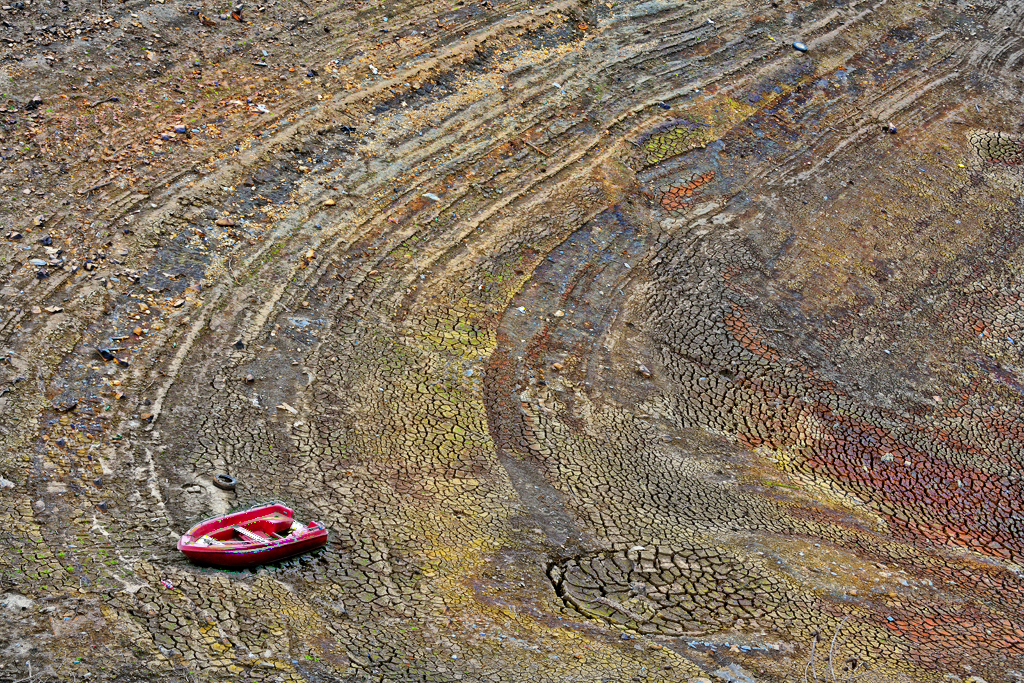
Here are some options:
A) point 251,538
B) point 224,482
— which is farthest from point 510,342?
point 251,538

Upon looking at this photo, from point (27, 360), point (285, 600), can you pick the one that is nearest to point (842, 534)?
point (285, 600)

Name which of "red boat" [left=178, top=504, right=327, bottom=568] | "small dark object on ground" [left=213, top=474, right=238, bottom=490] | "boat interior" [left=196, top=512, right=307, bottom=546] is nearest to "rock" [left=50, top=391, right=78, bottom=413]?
"small dark object on ground" [left=213, top=474, right=238, bottom=490]

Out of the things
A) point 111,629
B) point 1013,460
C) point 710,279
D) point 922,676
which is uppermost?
point 111,629

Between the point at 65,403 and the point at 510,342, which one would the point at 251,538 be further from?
the point at 510,342

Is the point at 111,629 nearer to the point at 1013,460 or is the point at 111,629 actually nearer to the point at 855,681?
the point at 855,681

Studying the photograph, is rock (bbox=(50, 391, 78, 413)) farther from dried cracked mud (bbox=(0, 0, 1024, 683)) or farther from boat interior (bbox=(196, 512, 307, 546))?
boat interior (bbox=(196, 512, 307, 546))

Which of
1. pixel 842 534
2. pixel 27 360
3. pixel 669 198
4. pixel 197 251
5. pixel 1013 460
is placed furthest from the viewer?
pixel 669 198
